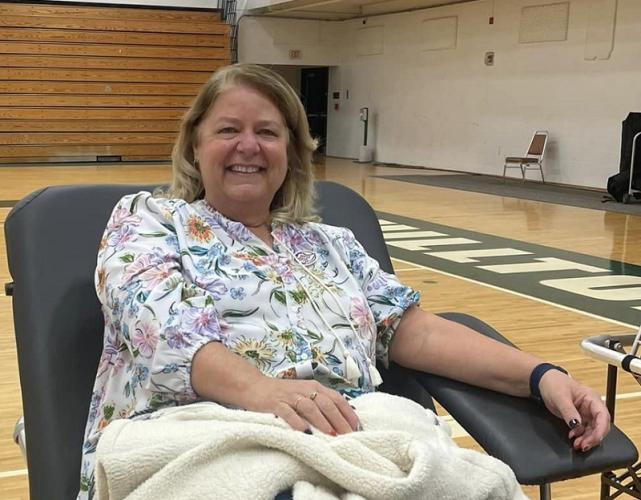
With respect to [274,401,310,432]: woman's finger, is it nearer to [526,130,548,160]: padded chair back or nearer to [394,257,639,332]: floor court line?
[394,257,639,332]: floor court line

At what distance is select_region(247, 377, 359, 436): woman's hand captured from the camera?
1321 millimetres

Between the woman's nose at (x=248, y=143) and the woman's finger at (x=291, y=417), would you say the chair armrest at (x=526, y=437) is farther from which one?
the woman's nose at (x=248, y=143)

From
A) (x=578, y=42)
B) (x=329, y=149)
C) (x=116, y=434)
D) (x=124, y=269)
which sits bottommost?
(x=329, y=149)

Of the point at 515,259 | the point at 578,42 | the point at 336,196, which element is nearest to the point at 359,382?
the point at 336,196

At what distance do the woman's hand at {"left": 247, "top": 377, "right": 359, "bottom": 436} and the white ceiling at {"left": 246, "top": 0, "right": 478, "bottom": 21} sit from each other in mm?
13260

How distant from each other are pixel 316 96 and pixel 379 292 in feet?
56.3

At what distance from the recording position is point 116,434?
127 cm

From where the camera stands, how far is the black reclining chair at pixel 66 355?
155 cm

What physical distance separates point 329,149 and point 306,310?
17.0 meters

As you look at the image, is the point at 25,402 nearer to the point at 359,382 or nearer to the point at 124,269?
the point at 124,269

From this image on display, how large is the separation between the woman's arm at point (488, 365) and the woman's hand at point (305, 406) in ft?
1.28

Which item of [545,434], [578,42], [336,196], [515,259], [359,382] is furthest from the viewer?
[578,42]

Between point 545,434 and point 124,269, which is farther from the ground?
point 124,269

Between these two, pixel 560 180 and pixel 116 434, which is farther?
pixel 560 180
